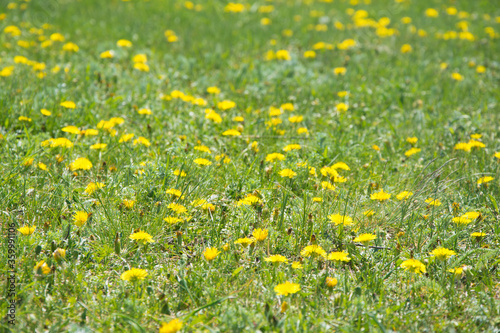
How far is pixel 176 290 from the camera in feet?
7.13

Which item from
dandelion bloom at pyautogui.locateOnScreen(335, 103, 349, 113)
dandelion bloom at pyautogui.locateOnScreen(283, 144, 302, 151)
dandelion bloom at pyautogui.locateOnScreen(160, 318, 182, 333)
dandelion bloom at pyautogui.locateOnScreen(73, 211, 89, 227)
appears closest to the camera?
dandelion bloom at pyautogui.locateOnScreen(160, 318, 182, 333)

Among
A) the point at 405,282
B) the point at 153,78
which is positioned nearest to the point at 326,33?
the point at 153,78

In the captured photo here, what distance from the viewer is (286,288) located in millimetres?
2045

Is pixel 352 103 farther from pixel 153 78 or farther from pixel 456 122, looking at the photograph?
pixel 153 78

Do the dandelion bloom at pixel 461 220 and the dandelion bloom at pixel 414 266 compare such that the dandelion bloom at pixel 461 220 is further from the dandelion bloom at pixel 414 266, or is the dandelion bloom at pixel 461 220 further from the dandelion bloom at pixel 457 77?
the dandelion bloom at pixel 457 77

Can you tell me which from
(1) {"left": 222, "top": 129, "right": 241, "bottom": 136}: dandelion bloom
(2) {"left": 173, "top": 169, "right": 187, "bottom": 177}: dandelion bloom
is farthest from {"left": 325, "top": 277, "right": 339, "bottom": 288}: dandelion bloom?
(1) {"left": 222, "top": 129, "right": 241, "bottom": 136}: dandelion bloom

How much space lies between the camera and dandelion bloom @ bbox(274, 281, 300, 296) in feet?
6.66

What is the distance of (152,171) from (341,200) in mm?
1228

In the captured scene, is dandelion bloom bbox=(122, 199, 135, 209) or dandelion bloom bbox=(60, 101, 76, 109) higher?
dandelion bloom bbox=(60, 101, 76, 109)

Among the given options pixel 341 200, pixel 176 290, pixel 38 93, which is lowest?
pixel 176 290

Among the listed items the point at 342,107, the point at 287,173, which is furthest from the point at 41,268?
the point at 342,107

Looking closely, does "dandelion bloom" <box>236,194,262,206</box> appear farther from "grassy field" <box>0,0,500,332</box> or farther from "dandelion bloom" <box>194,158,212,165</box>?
"dandelion bloom" <box>194,158,212,165</box>

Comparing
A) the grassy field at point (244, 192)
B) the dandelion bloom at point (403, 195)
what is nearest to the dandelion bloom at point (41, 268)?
the grassy field at point (244, 192)

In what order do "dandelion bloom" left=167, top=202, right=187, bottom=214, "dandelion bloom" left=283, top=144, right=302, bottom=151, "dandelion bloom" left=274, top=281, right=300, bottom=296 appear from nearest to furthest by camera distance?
1. "dandelion bloom" left=274, top=281, right=300, bottom=296
2. "dandelion bloom" left=167, top=202, right=187, bottom=214
3. "dandelion bloom" left=283, top=144, right=302, bottom=151
